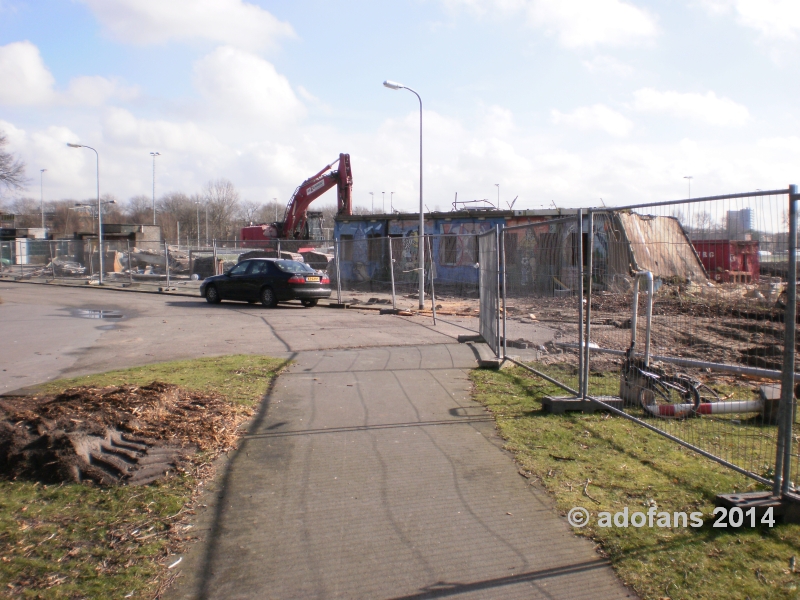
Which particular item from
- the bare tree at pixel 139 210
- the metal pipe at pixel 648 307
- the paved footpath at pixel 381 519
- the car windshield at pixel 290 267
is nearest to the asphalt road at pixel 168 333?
the car windshield at pixel 290 267

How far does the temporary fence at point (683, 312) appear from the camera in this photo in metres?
4.16

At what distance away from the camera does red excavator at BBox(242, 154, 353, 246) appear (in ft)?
109

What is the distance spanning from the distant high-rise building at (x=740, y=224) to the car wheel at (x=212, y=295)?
1866cm

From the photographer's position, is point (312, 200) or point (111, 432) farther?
point (312, 200)

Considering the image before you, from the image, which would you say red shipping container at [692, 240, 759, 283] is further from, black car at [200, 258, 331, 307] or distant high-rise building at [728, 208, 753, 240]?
black car at [200, 258, 331, 307]

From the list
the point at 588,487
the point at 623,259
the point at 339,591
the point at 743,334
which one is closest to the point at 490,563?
the point at 339,591

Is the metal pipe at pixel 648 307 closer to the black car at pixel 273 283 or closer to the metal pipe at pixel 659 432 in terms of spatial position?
the metal pipe at pixel 659 432

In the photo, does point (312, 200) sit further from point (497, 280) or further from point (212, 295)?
point (497, 280)

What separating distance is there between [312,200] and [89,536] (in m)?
31.8

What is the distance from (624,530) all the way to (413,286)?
54.2 feet

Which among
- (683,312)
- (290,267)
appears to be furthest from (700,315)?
(290,267)

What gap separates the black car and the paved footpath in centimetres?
1298

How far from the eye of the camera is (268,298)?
19.9 meters

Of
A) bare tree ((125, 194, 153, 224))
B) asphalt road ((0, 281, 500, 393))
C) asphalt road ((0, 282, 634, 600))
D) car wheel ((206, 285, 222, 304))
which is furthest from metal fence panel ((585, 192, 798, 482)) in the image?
bare tree ((125, 194, 153, 224))
